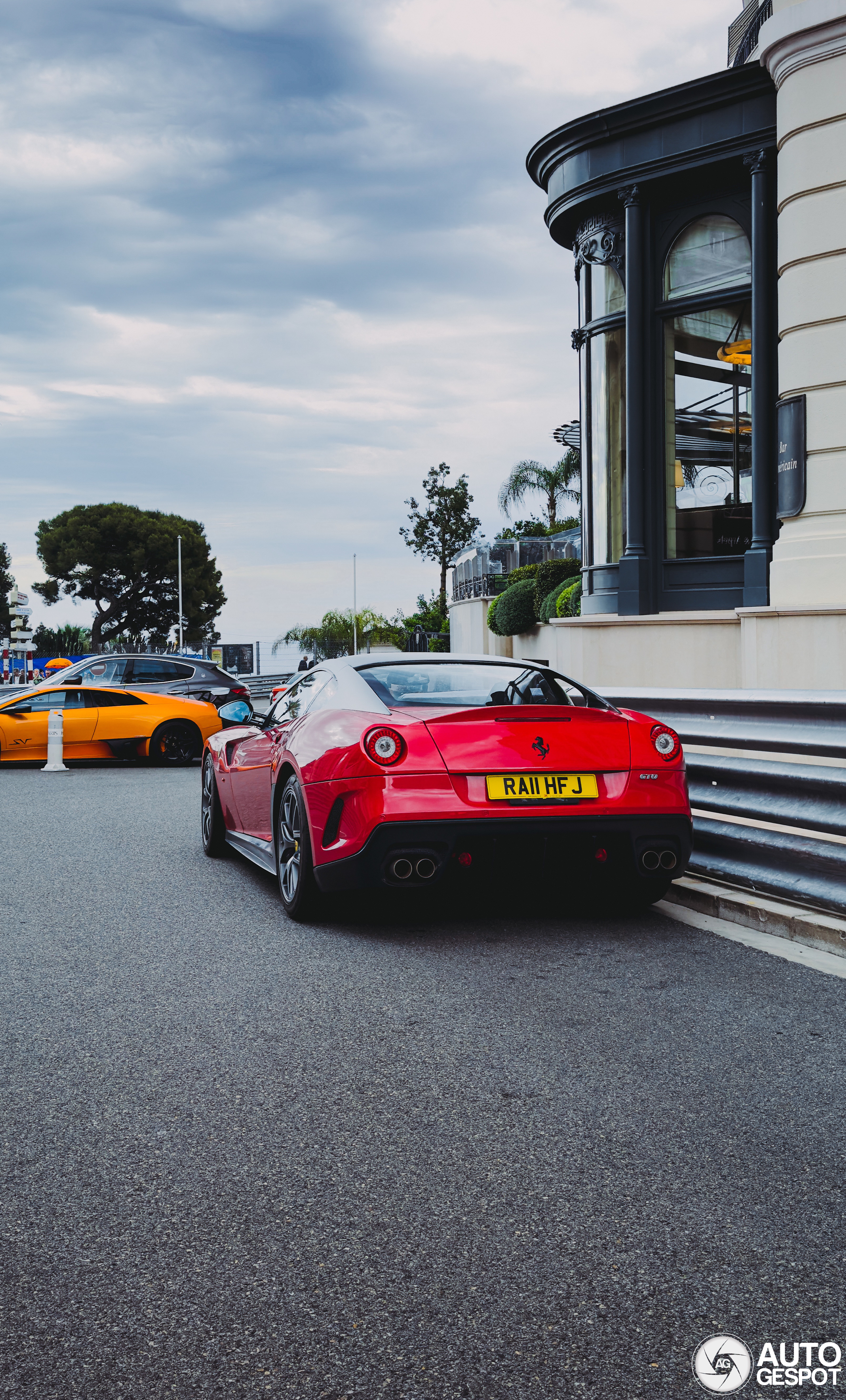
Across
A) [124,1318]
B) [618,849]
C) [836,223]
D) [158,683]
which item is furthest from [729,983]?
[158,683]

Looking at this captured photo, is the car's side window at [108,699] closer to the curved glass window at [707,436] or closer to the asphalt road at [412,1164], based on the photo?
the curved glass window at [707,436]

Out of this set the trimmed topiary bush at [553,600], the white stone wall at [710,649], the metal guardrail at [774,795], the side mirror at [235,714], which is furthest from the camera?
the trimmed topiary bush at [553,600]

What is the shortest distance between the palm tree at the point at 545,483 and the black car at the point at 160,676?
99.4 ft

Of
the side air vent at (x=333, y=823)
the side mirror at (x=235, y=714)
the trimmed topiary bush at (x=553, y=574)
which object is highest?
the trimmed topiary bush at (x=553, y=574)

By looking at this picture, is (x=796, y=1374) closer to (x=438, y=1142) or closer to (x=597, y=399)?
(x=438, y=1142)

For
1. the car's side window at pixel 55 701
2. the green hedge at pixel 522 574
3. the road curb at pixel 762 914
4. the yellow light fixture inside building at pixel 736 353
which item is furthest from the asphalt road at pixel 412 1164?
the green hedge at pixel 522 574

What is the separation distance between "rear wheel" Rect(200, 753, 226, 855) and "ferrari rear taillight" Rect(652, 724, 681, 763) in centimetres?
336

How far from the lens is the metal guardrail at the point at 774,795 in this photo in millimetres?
5402

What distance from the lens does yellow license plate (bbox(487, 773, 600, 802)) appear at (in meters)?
5.30

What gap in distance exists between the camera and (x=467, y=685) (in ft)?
19.9

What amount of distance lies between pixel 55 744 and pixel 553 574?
34.8ft

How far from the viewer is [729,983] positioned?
15.1ft

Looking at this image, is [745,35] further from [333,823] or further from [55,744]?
[333,823]

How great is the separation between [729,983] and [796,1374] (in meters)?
2.57
